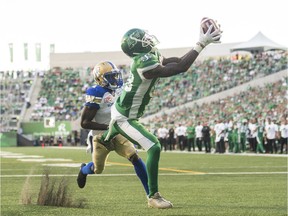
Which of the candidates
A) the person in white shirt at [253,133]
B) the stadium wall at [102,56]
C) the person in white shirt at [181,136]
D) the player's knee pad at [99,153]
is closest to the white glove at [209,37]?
the player's knee pad at [99,153]

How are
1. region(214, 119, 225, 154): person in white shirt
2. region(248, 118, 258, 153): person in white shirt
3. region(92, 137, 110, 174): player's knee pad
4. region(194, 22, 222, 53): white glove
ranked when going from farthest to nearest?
region(214, 119, 225, 154): person in white shirt
region(248, 118, 258, 153): person in white shirt
region(92, 137, 110, 174): player's knee pad
region(194, 22, 222, 53): white glove

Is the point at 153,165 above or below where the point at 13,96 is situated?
below

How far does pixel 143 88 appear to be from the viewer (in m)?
8.59

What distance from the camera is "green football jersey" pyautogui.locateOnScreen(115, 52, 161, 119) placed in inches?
327

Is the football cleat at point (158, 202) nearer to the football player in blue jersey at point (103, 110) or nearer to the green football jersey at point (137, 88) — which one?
the football player in blue jersey at point (103, 110)

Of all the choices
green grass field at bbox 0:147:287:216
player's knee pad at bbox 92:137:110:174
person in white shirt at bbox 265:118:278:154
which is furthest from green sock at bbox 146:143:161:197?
person in white shirt at bbox 265:118:278:154

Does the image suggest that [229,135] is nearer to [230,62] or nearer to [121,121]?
[230,62]

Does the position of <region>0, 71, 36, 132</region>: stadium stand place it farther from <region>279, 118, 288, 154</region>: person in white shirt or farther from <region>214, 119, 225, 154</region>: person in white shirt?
<region>279, 118, 288, 154</region>: person in white shirt

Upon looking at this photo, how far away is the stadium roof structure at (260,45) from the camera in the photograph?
6216 cm

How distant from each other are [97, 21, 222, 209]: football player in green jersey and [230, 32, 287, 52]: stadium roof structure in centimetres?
5382

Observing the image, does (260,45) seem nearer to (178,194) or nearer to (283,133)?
(283,133)

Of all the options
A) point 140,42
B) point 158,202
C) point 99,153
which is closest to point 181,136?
point 99,153

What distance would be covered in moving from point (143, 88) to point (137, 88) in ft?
0.23

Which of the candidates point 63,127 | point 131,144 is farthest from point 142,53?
point 63,127
